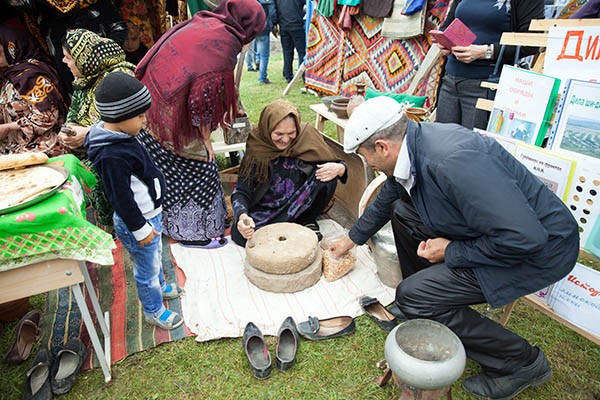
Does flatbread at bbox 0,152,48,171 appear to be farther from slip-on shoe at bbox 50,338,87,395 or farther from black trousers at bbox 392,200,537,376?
black trousers at bbox 392,200,537,376

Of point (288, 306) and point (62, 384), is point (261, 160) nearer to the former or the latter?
point (288, 306)

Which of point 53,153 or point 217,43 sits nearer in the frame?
point 217,43

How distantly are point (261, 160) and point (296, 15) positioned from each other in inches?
222

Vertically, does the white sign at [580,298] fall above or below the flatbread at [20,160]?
below

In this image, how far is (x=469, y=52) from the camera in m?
2.92

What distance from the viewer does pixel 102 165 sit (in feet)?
6.28

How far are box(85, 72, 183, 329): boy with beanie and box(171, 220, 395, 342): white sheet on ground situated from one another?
1.92 feet

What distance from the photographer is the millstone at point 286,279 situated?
9.02 ft

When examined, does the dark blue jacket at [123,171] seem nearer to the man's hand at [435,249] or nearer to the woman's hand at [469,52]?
the man's hand at [435,249]

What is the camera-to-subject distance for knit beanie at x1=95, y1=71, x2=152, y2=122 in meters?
1.86

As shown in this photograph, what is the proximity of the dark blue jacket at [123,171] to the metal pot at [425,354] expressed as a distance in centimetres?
139

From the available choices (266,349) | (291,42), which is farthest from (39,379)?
(291,42)

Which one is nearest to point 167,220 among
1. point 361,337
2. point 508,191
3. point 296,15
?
point 361,337

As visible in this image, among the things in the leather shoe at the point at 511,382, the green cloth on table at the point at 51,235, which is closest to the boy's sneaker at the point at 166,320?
the green cloth on table at the point at 51,235
